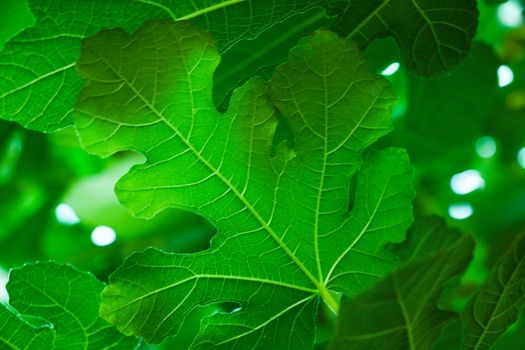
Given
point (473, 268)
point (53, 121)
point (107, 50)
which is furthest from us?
point (473, 268)

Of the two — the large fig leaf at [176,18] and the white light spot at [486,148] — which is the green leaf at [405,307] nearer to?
the large fig leaf at [176,18]

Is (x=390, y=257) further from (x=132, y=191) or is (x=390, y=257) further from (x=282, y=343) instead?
(x=132, y=191)

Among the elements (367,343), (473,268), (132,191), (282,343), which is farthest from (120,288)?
(473,268)

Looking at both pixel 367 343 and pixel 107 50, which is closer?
pixel 367 343

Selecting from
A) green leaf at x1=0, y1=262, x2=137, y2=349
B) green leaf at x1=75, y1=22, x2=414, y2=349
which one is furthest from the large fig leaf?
green leaf at x1=0, y1=262, x2=137, y2=349

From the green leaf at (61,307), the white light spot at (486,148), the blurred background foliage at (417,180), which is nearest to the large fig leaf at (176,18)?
the green leaf at (61,307)
